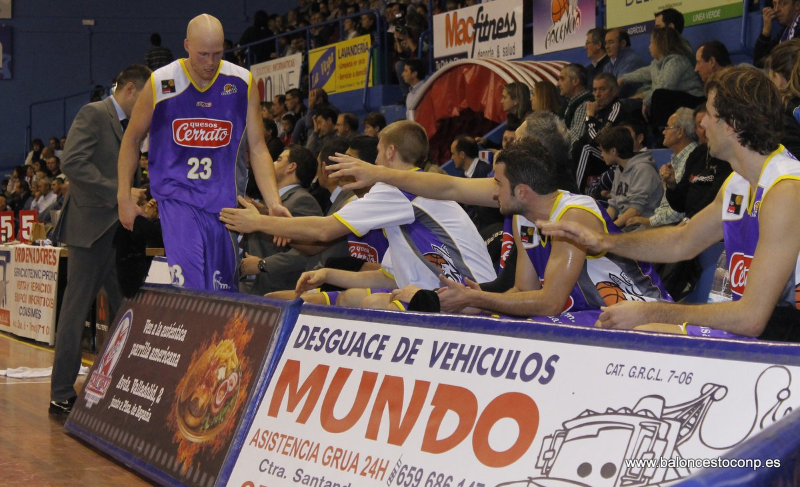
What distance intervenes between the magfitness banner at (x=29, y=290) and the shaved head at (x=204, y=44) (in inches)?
201

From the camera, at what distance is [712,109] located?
131 inches

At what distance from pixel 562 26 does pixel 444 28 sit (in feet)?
7.83

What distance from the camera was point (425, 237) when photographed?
5.20 m

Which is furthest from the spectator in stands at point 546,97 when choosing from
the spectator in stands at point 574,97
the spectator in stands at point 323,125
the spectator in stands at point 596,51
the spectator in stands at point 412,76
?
the spectator in stands at point 323,125

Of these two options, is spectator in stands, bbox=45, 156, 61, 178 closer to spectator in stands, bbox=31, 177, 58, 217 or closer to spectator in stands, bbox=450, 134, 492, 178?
spectator in stands, bbox=31, 177, 58, 217

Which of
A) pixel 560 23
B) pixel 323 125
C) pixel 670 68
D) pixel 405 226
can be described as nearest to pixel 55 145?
pixel 323 125

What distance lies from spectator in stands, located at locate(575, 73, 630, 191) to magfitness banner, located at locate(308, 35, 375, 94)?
6.55 meters

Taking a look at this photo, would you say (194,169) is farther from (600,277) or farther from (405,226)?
(600,277)

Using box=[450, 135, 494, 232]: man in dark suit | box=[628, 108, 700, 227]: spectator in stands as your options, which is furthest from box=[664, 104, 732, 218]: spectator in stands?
box=[450, 135, 494, 232]: man in dark suit

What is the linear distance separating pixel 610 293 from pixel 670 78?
190 inches

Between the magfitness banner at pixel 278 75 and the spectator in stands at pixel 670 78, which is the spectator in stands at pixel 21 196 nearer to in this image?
the magfitness banner at pixel 278 75

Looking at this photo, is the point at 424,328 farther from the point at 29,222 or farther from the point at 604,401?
the point at 29,222

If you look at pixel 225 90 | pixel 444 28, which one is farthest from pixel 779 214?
pixel 444 28

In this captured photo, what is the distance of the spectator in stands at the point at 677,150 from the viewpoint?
23.8ft
